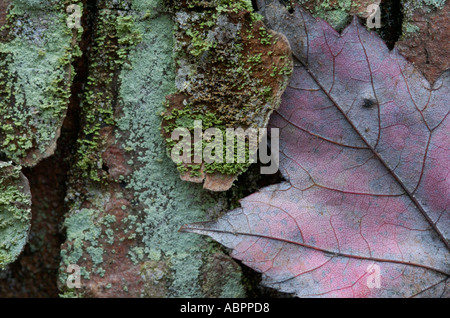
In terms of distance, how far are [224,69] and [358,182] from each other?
1.40 ft

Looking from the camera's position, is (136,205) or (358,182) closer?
(358,182)

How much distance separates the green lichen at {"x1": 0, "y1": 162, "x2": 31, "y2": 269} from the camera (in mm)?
1048

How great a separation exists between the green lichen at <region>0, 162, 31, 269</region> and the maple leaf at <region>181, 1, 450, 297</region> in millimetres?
455

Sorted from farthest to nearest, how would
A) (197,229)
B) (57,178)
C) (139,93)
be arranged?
(57,178), (139,93), (197,229)

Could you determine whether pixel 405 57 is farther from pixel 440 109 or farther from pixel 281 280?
pixel 281 280

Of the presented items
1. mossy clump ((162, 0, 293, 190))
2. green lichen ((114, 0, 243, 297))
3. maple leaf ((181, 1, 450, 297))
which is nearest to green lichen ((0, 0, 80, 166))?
green lichen ((114, 0, 243, 297))

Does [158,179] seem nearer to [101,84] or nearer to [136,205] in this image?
[136,205]

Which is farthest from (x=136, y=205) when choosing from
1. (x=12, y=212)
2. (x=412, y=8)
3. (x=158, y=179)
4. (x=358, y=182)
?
(x=412, y=8)

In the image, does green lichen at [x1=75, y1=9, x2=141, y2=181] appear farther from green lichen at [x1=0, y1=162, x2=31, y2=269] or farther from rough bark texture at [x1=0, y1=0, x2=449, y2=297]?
green lichen at [x1=0, y1=162, x2=31, y2=269]

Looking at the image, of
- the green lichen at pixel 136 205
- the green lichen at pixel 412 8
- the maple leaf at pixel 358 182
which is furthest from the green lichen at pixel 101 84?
the green lichen at pixel 412 8

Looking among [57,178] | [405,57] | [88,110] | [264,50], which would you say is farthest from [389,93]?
[57,178]

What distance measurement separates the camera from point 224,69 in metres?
1.03

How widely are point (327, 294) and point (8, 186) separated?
2.71 ft

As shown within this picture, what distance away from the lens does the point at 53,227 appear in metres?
1.24
